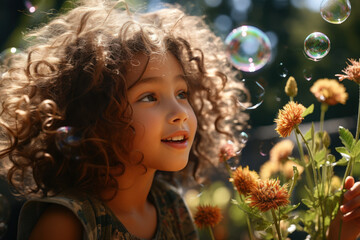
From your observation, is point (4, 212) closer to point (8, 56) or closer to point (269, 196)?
point (8, 56)

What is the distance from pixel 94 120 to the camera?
3.15 feet

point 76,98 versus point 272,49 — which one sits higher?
point 76,98

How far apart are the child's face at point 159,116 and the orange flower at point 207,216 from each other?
4.8 inches

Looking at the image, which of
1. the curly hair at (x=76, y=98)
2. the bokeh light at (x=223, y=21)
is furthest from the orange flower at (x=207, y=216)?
the bokeh light at (x=223, y=21)

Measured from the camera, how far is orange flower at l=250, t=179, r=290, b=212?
28.4 inches

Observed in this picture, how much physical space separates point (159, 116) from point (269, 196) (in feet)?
1.07

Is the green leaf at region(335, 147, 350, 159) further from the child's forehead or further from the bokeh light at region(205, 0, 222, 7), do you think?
the bokeh light at region(205, 0, 222, 7)

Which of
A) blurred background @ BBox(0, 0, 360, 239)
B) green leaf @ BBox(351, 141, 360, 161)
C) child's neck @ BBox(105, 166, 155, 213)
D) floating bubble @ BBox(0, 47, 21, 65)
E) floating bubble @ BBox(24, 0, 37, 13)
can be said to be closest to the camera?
green leaf @ BBox(351, 141, 360, 161)

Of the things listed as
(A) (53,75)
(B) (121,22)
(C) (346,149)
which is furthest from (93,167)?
(C) (346,149)

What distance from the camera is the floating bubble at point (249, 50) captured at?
4.03ft

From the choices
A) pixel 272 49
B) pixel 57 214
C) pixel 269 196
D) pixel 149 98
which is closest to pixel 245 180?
pixel 269 196

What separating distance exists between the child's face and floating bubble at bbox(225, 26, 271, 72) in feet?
1.00

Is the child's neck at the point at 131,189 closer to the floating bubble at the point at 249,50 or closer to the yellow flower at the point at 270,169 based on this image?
the yellow flower at the point at 270,169

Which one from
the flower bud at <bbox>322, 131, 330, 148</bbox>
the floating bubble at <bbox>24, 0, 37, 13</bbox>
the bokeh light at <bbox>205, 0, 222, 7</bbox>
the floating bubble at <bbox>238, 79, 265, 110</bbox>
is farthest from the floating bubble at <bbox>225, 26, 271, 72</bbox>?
the bokeh light at <bbox>205, 0, 222, 7</bbox>
